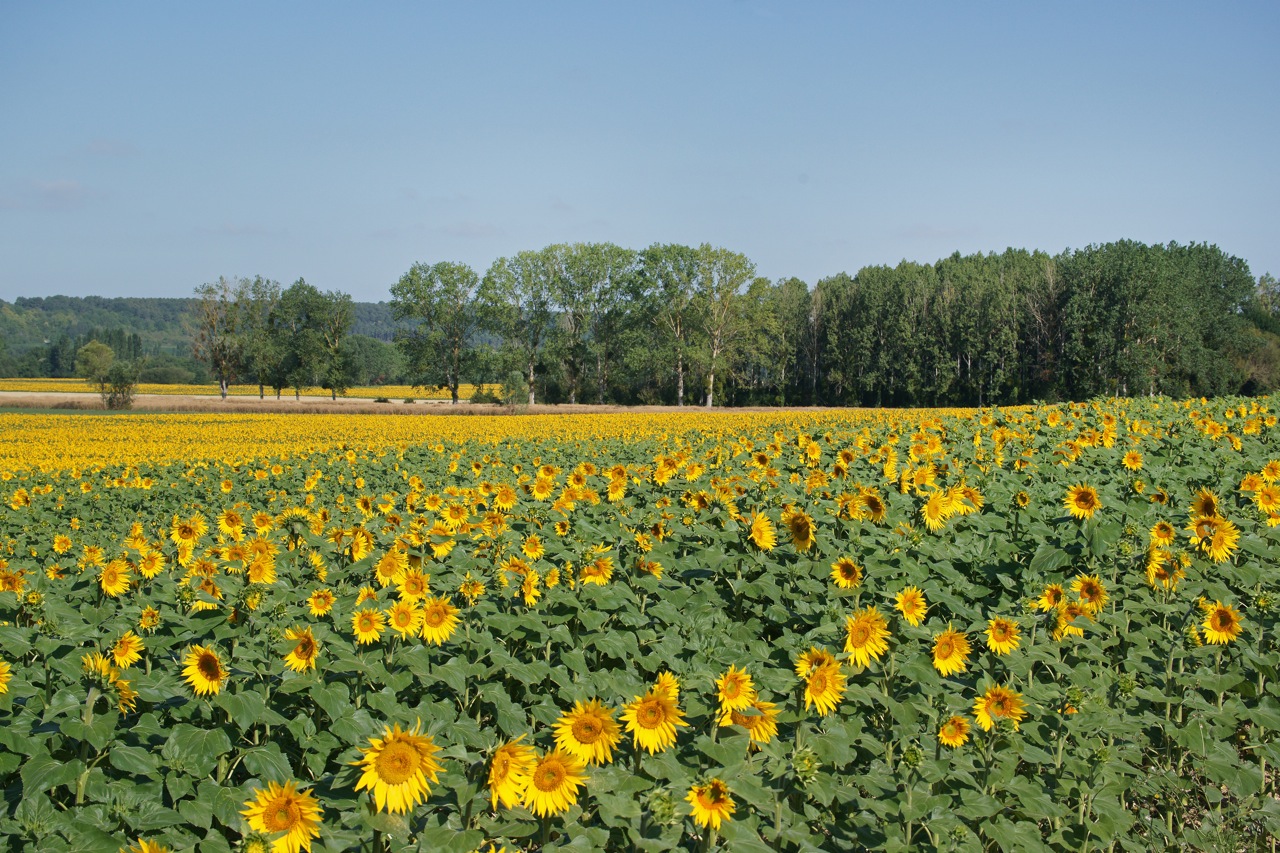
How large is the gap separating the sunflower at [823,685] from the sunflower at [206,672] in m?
2.07

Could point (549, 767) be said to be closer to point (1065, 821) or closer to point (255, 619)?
point (255, 619)

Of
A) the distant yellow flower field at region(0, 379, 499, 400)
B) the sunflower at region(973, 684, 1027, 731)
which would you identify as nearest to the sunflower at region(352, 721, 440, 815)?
the sunflower at region(973, 684, 1027, 731)

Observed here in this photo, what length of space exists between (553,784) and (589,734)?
219 millimetres

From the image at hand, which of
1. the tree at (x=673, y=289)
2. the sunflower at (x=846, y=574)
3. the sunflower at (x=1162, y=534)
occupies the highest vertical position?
the tree at (x=673, y=289)

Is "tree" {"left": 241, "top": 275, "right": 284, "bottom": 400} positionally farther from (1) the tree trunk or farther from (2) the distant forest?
(1) the tree trunk

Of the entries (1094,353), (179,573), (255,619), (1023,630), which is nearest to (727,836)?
(255,619)

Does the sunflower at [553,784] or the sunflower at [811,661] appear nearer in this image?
the sunflower at [553,784]

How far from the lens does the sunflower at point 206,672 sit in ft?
9.10

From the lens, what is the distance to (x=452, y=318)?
66500 mm

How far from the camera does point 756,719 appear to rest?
275 cm

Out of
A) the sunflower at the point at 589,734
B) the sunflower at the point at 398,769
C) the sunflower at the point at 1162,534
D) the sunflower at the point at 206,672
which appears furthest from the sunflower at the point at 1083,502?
the sunflower at the point at 206,672

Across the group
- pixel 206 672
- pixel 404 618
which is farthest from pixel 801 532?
pixel 206 672

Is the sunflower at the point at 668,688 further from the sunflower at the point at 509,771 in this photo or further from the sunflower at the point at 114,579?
the sunflower at the point at 114,579

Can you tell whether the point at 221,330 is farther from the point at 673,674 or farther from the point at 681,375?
the point at 673,674
